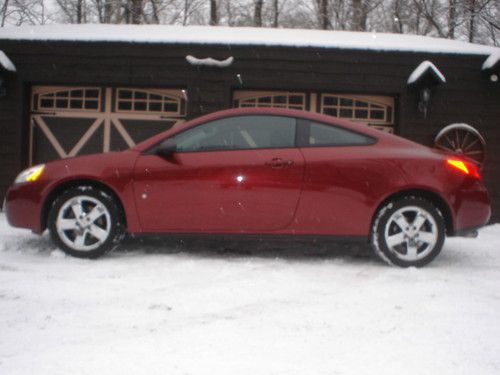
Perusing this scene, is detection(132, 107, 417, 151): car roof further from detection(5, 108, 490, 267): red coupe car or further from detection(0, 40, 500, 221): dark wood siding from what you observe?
detection(0, 40, 500, 221): dark wood siding

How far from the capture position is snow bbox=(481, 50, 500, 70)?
339 inches

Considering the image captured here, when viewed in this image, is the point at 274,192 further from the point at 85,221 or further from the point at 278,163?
the point at 85,221

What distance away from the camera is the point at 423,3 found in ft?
80.1

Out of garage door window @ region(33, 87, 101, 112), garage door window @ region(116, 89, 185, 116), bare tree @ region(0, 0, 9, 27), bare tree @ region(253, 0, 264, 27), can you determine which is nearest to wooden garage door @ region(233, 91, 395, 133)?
garage door window @ region(116, 89, 185, 116)

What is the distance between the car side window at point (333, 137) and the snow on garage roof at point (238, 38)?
4338mm

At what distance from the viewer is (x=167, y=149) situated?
4.70m

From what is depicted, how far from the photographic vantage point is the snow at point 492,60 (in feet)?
28.3

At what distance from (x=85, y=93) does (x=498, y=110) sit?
7.05 metres

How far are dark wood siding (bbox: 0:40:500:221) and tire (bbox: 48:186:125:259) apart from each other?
14.3 feet

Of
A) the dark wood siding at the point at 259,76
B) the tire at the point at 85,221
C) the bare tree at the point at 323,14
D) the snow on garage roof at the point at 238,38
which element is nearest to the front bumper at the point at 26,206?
the tire at the point at 85,221

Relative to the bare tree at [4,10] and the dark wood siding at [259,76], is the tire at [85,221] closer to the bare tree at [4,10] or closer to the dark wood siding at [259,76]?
the dark wood siding at [259,76]

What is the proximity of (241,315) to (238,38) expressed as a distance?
649cm

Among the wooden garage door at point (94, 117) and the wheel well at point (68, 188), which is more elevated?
the wooden garage door at point (94, 117)

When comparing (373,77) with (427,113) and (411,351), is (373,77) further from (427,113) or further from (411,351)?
(411,351)
